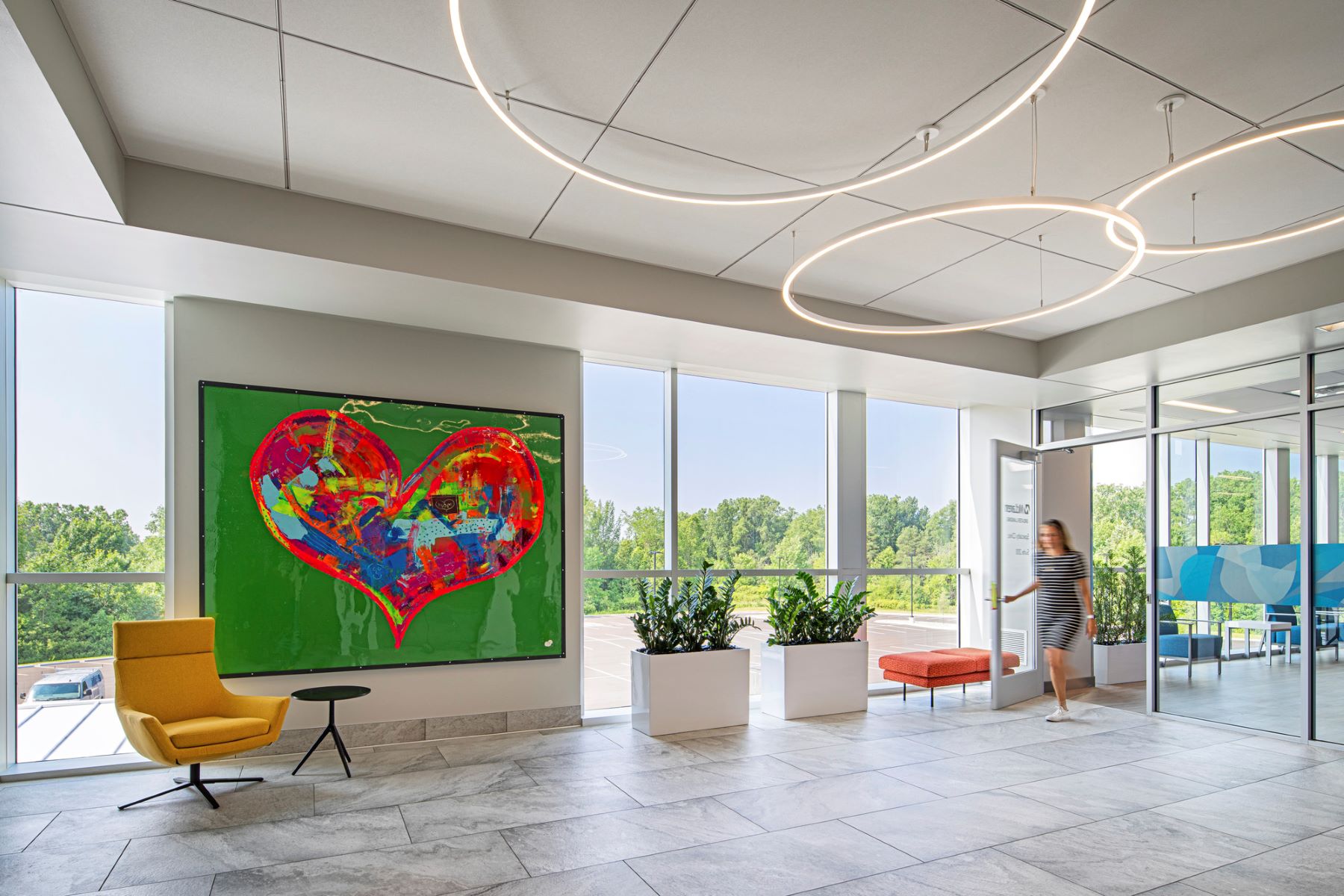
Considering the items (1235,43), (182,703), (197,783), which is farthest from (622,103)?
(197,783)

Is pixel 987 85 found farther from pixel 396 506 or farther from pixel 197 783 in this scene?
pixel 197 783

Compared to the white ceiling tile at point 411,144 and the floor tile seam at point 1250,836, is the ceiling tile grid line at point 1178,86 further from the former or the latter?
the floor tile seam at point 1250,836

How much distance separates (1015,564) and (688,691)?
3.72 meters

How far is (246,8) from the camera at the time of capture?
3.00m

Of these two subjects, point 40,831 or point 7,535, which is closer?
point 40,831

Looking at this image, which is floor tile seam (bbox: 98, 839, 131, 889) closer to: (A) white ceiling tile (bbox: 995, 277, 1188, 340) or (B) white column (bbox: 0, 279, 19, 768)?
(B) white column (bbox: 0, 279, 19, 768)

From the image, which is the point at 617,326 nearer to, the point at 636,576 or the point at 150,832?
the point at 636,576

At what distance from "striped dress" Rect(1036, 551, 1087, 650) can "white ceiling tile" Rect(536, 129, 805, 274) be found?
4063 millimetres

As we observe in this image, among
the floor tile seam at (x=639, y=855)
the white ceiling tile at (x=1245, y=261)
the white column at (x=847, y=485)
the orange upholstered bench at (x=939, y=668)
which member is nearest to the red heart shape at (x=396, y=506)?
the floor tile seam at (x=639, y=855)

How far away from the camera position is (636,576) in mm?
7039

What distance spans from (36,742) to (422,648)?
2.30m

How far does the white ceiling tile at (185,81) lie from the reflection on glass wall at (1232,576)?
6977 mm

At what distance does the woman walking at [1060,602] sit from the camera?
6867mm

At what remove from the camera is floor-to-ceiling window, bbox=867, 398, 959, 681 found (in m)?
8.42
